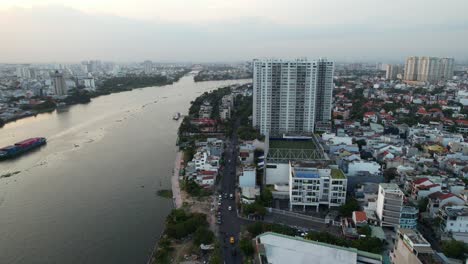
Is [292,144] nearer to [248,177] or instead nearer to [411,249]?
[248,177]

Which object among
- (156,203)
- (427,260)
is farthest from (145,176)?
(427,260)

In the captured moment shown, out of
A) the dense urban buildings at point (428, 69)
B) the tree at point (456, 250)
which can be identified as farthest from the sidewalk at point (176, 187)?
the dense urban buildings at point (428, 69)

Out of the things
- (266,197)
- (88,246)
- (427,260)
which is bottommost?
(88,246)

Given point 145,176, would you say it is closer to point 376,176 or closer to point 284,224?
point 284,224

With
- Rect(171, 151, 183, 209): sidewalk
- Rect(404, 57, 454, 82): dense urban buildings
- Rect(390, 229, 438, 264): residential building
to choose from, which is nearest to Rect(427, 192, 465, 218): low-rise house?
Rect(390, 229, 438, 264): residential building

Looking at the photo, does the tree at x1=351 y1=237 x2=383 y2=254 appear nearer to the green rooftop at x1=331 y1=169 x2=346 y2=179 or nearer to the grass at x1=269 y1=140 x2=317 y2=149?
the green rooftop at x1=331 y1=169 x2=346 y2=179

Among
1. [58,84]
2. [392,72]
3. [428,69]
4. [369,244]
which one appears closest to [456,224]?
[369,244]
